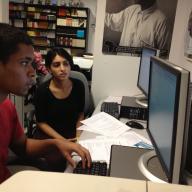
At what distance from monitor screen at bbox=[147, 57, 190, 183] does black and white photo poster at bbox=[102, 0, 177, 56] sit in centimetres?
154

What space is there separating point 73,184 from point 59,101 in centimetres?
159

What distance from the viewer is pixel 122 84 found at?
286 centimetres

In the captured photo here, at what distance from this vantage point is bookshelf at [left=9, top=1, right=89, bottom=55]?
7.27m

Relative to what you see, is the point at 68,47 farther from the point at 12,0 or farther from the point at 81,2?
the point at 12,0

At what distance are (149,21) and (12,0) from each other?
5886 millimetres

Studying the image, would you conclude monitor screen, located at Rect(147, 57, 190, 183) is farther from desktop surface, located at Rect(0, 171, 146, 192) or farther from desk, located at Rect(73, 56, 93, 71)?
desk, located at Rect(73, 56, 93, 71)

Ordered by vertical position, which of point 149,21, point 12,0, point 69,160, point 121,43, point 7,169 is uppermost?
point 12,0

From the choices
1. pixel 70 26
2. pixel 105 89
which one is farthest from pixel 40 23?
pixel 105 89

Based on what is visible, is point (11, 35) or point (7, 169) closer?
point (11, 35)

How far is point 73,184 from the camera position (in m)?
0.61

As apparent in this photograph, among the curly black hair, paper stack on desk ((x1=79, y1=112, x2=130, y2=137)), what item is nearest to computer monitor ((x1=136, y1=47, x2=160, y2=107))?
paper stack on desk ((x1=79, y1=112, x2=130, y2=137))

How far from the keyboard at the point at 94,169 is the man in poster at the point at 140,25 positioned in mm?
1703

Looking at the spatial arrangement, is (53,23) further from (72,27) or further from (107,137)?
(107,137)

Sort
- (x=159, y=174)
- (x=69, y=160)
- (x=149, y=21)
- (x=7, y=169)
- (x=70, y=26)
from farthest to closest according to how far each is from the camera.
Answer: (x=70, y=26) < (x=149, y=21) < (x=7, y=169) < (x=69, y=160) < (x=159, y=174)
